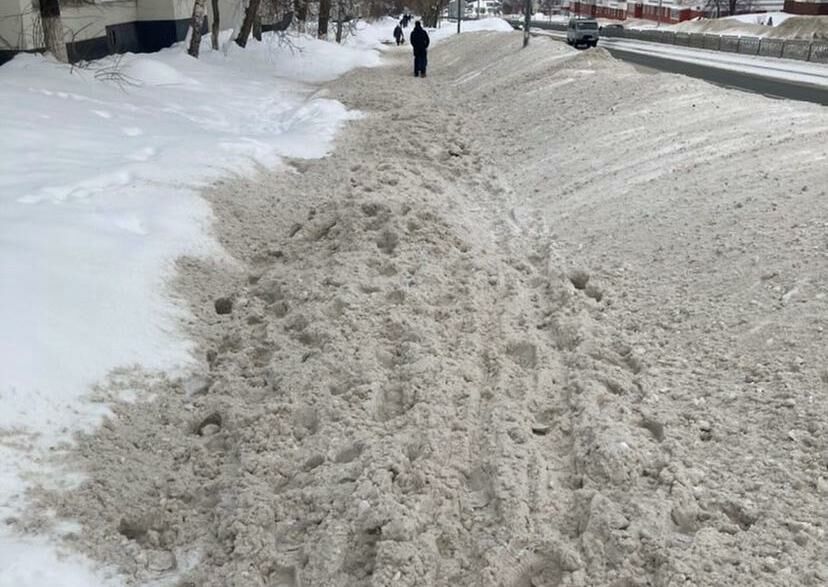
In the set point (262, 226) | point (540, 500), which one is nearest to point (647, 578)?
point (540, 500)

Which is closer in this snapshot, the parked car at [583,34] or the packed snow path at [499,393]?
the packed snow path at [499,393]

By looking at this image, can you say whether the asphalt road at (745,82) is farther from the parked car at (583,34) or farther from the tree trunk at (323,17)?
the parked car at (583,34)

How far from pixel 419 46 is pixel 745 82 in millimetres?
9224

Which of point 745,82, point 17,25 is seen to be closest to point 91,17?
point 17,25

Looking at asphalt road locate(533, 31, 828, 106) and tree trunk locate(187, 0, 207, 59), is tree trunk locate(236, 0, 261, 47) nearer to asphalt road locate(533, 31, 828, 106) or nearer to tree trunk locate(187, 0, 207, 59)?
tree trunk locate(187, 0, 207, 59)

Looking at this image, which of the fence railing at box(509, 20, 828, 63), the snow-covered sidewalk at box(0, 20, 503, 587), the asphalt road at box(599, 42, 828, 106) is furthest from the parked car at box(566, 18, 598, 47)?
the snow-covered sidewalk at box(0, 20, 503, 587)

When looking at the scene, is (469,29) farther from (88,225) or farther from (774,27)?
(88,225)

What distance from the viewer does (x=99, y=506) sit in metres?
3.52

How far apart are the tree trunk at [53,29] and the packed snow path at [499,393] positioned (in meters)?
8.02

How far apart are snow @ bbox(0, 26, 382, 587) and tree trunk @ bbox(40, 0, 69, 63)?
0.58 m

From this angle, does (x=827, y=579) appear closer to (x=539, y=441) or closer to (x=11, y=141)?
(x=539, y=441)

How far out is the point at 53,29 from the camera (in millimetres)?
14039

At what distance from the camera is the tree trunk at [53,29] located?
13633mm

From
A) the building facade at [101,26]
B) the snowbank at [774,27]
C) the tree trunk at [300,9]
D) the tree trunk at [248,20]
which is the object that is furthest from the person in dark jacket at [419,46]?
the snowbank at [774,27]
